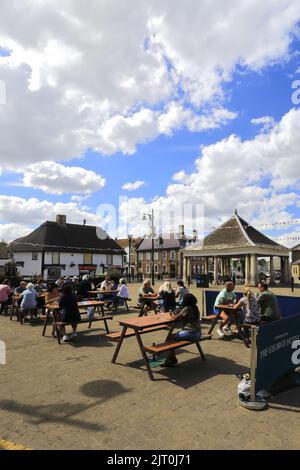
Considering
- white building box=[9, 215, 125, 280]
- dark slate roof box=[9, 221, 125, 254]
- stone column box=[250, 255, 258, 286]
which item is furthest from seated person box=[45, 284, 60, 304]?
A: dark slate roof box=[9, 221, 125, 254]

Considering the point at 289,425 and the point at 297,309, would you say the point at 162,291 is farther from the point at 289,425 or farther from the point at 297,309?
the point at 289,425

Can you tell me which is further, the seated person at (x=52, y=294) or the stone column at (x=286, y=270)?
the stone column at (x=286, y=270)

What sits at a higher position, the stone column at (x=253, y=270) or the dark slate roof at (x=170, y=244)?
the dark slate roof at (x=170, y=244)

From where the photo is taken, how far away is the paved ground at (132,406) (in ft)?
12.0

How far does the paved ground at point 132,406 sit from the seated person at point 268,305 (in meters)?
1.13

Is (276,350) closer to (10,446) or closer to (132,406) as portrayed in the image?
(132,406)

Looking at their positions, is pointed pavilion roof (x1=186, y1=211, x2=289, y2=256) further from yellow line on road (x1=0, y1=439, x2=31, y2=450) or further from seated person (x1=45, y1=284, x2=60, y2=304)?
yellow line on road (x1=0, y1=439, x2=31, y2=450)

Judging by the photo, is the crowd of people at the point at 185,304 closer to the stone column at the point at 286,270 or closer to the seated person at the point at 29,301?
the seated person at the point at 29,301

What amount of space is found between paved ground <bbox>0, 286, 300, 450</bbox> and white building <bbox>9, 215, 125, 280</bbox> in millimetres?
39645

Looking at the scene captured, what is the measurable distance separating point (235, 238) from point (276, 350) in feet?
114

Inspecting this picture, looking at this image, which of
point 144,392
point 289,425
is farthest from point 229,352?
point 289,425

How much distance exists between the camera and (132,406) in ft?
14.9

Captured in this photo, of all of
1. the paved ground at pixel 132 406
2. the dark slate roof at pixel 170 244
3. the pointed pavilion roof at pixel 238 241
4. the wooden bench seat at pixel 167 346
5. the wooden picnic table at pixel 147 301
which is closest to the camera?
the paved ground at pixel 132 406

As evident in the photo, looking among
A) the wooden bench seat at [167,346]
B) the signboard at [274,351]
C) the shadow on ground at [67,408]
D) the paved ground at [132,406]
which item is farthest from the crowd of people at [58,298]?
the signboard at [274,351]
